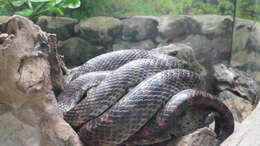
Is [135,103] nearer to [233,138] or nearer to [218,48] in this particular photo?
[233,138]

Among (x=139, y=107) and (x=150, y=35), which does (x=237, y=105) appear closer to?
(x=150, y=35)

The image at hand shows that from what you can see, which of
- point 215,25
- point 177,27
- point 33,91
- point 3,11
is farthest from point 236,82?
point 3,11

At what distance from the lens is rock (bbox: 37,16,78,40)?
4.98m

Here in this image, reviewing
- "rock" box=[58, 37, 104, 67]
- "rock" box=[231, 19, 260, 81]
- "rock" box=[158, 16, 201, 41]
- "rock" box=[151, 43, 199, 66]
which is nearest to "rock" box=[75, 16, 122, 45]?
"rock" box=[58, 37, 104, 67]

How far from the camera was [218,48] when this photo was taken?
14.5 ft

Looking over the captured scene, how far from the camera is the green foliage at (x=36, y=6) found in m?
4.34

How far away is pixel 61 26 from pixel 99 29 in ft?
2.20

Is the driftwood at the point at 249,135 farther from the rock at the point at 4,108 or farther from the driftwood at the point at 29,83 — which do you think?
the rock at the point at 4,108

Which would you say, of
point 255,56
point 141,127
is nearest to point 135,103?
point 141,127

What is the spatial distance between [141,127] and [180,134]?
270mm

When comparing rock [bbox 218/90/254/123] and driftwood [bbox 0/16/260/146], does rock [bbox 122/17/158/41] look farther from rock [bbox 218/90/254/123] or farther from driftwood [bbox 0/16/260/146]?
driftwood [bbox 0/16/260/146]

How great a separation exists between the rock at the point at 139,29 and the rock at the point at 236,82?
1.13m

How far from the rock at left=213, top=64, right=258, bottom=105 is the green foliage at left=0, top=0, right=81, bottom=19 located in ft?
7.32

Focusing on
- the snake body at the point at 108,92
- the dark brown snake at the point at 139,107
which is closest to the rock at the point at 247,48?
the dark brown snake at the point at 139,107
